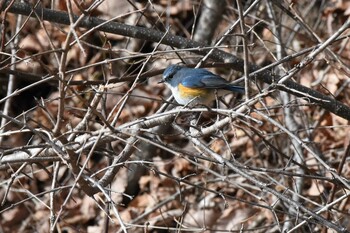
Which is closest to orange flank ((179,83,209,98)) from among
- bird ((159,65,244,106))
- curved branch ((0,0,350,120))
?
bird ((159,65,244,106))

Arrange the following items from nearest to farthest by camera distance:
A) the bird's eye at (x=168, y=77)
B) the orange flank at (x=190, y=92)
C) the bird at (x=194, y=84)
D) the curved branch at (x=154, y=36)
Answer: the curved branch at (x=154, y=36), the bird at (x=194, y=84), the orange flank at (x=190, y=92), the bird's eye at (x=168, y=77)

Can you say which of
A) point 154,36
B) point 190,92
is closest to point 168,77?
point 190,92

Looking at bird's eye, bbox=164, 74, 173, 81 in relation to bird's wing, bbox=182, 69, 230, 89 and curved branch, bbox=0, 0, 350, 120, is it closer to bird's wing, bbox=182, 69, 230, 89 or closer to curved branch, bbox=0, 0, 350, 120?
bird's wing, bbox=182, 69, 230, 89

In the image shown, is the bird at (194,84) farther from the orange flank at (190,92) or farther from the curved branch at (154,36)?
the curved branch at (154,36)

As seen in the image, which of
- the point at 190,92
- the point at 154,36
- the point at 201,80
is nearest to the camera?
the point at 154,36

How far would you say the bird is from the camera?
4758mm

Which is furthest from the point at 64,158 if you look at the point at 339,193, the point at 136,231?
the point at 136,231

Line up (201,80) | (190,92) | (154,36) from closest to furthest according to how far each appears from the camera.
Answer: (154,36) < (201,80) < (190,92)

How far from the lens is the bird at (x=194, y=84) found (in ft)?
15.6

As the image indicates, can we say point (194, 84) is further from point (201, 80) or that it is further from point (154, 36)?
point (154, 36)

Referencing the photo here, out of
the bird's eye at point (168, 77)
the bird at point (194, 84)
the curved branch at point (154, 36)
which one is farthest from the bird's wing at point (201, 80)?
the curved branch at point (154, 36)

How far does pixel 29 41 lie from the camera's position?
7.78 meters

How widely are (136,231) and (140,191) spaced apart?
57 cm

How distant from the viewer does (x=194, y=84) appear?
4.85 meters
